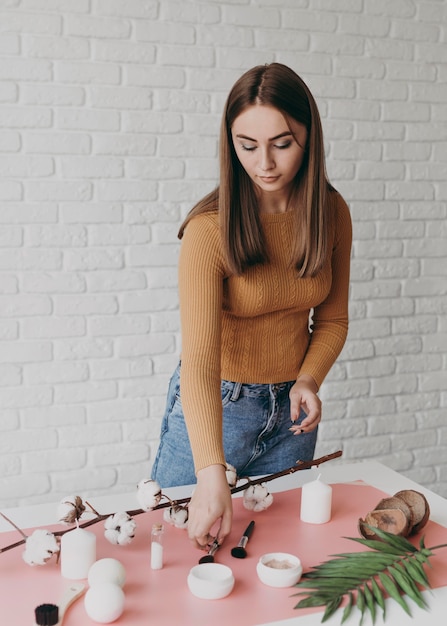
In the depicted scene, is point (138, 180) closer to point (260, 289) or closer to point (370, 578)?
point (260, 289)

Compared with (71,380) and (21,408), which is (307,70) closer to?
(71,380)

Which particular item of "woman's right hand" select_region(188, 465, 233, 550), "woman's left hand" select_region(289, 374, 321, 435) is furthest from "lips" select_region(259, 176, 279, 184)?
"woman's right hand" select_region(188, 465, 233, 550)

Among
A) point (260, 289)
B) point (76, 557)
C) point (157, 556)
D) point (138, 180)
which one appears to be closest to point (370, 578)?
point (157, 556)

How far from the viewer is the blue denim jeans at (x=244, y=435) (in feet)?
5.52

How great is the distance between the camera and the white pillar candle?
1371mm

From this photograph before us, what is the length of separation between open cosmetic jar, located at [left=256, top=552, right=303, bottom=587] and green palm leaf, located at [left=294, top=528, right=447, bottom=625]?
18mm

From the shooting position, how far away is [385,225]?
9.62 ft

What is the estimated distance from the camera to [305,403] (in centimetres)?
166

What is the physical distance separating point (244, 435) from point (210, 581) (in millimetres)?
610

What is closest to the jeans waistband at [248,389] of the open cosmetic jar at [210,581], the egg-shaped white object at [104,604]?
the open cosmetic jar at [210,581]

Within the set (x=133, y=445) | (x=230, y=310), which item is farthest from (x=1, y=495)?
(x=230, y=310)

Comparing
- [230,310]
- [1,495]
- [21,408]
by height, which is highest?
[230,310]

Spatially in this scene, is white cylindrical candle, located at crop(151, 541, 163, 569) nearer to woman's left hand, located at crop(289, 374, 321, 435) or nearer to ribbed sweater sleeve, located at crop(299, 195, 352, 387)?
woman's left hand, located at crop(289, 374, 321, 435)

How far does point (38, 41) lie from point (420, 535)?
1942 millimetres
